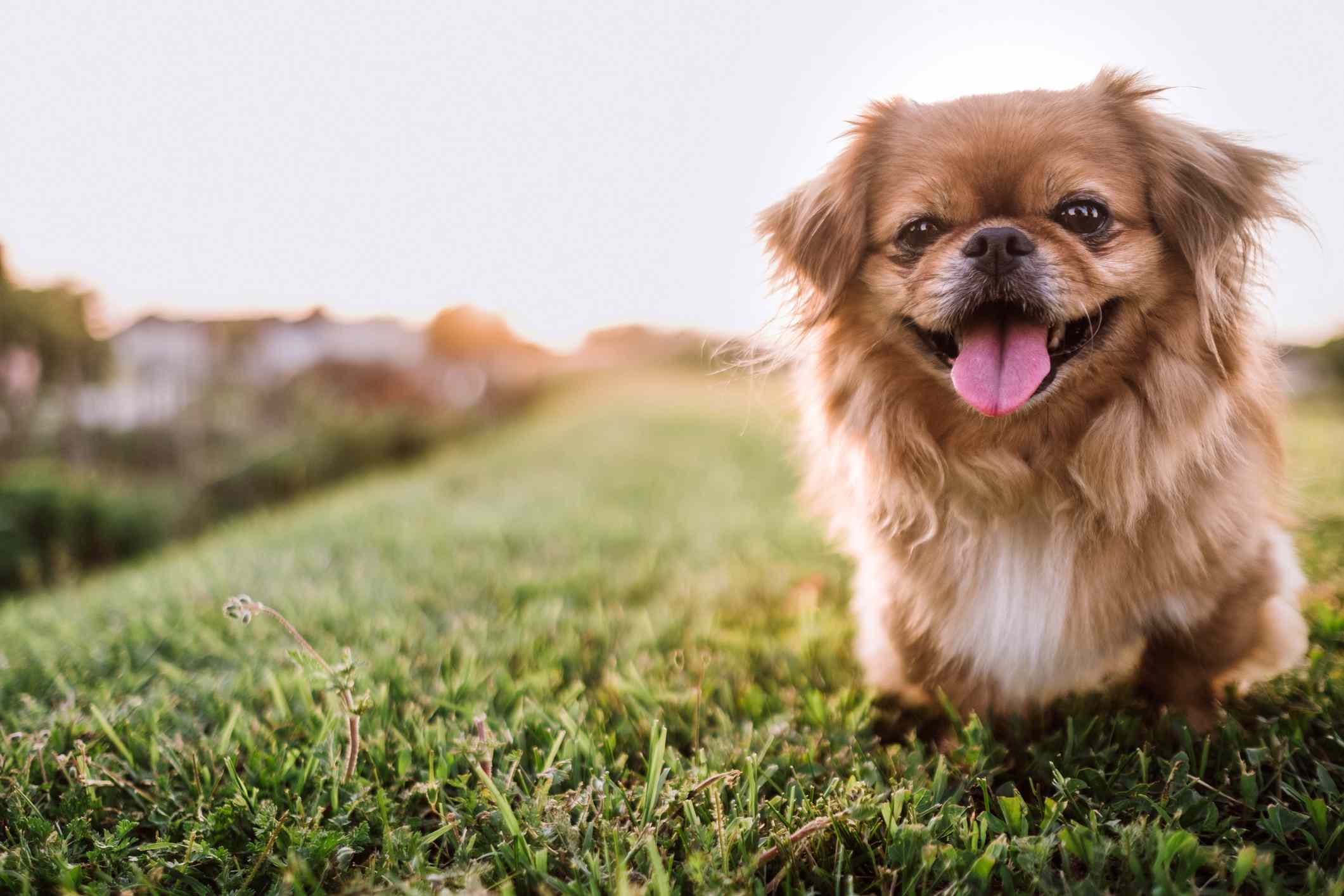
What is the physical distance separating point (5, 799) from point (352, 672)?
2.88ft

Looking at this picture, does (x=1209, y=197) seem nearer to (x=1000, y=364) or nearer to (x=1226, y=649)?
(x=1000, y=364)

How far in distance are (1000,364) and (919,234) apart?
46cm

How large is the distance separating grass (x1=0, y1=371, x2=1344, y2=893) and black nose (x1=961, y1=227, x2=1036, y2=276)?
0.79 meters

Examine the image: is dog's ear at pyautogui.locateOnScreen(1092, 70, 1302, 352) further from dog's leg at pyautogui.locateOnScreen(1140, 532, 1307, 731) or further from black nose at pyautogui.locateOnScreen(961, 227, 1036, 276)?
dog's leg at pyautogui.locateOnScreen(1140, 532, 1307, 731)

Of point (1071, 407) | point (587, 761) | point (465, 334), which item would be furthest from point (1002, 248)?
point (465, 334)

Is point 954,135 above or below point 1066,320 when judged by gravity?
above

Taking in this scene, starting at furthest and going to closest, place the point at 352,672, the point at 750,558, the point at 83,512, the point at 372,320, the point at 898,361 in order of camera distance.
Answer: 1. the point at 372,320
2. the point at 83,512
3. the point at 750,558
4. the point at 898,361
5. the point at 352,672

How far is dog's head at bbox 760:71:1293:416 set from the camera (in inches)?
73.4

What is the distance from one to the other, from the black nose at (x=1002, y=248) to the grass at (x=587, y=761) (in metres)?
0.79

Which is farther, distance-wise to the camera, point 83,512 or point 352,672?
point 83,512

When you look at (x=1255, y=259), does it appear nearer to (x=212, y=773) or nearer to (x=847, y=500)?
(x=847, y=500)

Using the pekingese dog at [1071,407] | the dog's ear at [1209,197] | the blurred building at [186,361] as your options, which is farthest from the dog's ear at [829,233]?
the blurred building at [186,361]

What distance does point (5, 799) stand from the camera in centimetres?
171

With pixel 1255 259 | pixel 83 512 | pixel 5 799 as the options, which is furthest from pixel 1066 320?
pixel 83 512
